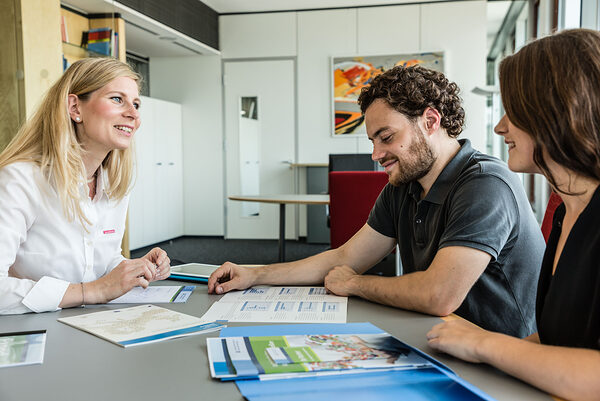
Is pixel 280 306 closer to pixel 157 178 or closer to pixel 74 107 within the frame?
pixel 74 107

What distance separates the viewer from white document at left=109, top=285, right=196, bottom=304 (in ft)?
4.36

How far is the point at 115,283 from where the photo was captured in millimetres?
1304

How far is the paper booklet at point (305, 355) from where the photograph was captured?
32.2 inches

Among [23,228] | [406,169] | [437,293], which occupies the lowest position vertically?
[437,293]

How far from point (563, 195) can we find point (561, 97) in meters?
0.21

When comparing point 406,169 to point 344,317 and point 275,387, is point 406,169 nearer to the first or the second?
point 344,317

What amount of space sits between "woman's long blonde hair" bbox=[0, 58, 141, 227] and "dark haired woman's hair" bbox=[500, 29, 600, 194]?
1106 mm

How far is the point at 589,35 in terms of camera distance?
88 cm

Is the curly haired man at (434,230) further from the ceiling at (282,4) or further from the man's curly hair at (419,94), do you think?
the ceiling at (282,4)

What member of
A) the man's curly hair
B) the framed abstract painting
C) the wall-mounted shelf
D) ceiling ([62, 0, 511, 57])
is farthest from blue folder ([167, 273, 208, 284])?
the framed abstract painting

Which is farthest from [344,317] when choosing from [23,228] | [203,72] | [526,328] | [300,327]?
[203,72]

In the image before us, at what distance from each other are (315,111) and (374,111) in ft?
16.9

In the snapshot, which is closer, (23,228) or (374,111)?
(23,228)

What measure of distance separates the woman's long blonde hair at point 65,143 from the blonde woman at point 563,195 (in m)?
1.01
